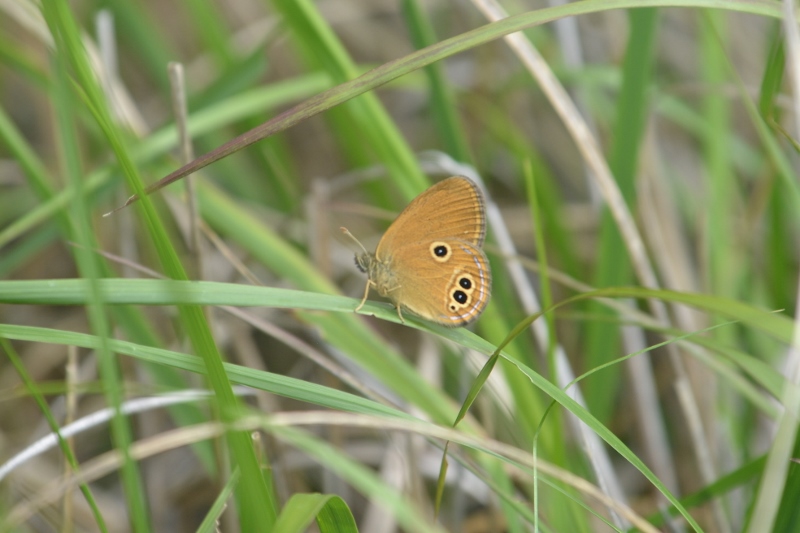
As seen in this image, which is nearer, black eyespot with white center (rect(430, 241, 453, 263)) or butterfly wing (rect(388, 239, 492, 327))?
butterfly wing (rect(388, 239, 492, 327))

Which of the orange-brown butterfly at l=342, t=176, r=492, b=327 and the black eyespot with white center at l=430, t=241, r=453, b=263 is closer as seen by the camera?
the orange-brown butterfly at l=342, t=176, r=492, b=327

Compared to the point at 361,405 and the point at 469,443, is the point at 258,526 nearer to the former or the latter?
the point at 361,405

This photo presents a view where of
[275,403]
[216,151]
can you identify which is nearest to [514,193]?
[275,403]

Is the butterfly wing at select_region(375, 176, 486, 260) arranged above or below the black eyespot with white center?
above

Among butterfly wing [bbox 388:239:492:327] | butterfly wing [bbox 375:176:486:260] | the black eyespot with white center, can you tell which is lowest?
butterfly wing [bbox 388:239:492:327]

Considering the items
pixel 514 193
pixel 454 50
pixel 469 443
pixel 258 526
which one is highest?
pixel 514 193
